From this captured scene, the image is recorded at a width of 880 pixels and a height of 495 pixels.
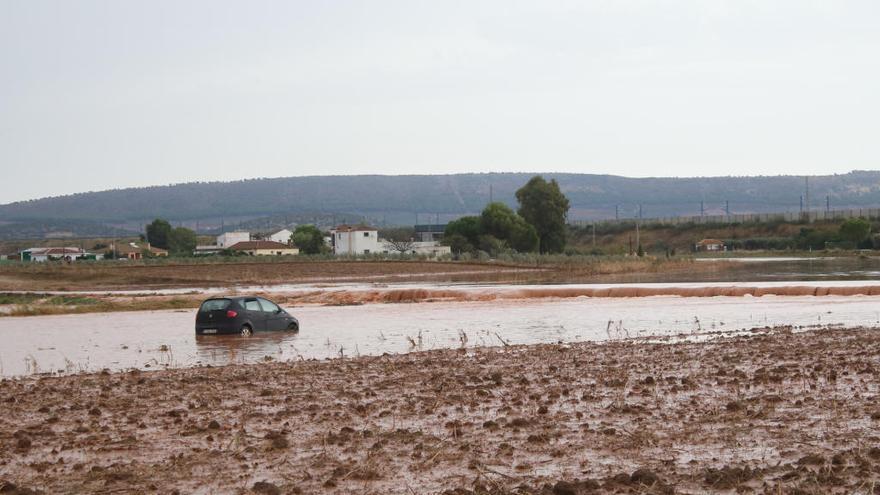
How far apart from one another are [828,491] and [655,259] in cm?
9777

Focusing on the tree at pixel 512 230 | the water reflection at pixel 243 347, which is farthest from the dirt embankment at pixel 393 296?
the tree at pixel 512 230

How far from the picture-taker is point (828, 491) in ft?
34.7

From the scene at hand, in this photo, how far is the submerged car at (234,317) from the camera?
34750mm

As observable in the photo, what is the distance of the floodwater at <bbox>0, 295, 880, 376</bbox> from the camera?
28938mm

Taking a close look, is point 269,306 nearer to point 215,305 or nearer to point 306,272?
point 215,305

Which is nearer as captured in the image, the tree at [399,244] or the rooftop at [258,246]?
the tree at [399,244]

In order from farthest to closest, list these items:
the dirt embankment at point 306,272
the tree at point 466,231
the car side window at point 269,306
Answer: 1. the tree at point 466,231
2. the dirt embankment at point 306,272
3. the car side window at point 269,306

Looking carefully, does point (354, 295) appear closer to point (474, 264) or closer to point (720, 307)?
point (720, 307)

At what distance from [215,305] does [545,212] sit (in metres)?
104

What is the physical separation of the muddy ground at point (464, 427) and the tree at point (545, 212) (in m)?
114

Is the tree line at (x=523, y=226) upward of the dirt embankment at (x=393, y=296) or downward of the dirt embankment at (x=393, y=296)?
upward

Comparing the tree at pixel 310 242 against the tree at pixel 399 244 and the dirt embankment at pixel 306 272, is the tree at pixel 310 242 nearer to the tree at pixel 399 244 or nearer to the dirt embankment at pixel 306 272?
the tree at pixel 399 244

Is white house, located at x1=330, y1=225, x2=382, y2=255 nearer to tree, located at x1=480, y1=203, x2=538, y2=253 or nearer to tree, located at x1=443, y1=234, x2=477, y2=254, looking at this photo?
tree, located at x1=443, y1=234, x2=477, y2=254

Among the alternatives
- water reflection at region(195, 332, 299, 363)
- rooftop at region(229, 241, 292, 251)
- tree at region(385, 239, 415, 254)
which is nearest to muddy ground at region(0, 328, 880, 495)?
water reflection at region(195, 332, 299, 363)
